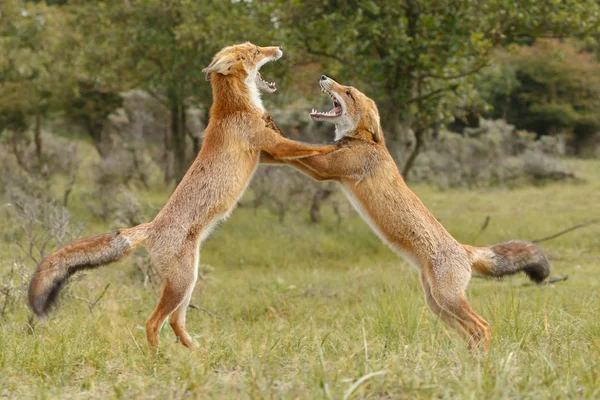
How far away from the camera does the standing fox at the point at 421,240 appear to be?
19.2 ft

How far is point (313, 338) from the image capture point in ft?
20.7

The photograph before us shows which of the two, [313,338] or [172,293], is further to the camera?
[313,338]

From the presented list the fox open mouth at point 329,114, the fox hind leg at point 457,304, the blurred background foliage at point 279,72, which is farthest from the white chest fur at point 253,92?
the blurred background foliage at point 279,72

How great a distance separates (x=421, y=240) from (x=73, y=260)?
9.35ft

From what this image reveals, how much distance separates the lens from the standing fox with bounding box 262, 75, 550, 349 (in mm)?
5855

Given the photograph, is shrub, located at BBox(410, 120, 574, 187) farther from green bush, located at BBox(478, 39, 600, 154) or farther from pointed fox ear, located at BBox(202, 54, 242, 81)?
pointed fox ear, located at BBox(202, 54, 242, 81)

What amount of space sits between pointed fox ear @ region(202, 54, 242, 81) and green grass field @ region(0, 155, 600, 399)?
2.39m

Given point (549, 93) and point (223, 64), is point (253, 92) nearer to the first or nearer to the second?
point (223, 64)

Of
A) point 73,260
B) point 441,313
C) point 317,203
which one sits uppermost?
point 73,260

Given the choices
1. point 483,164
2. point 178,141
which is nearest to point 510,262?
point 178,141

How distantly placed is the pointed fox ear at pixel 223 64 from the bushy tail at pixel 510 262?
269cm

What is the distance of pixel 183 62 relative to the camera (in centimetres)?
1515

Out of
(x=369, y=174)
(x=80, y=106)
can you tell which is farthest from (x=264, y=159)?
(x=80, y=106)

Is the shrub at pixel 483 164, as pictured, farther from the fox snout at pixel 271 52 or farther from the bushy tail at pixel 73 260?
the bushy tail at pixel 73 260
